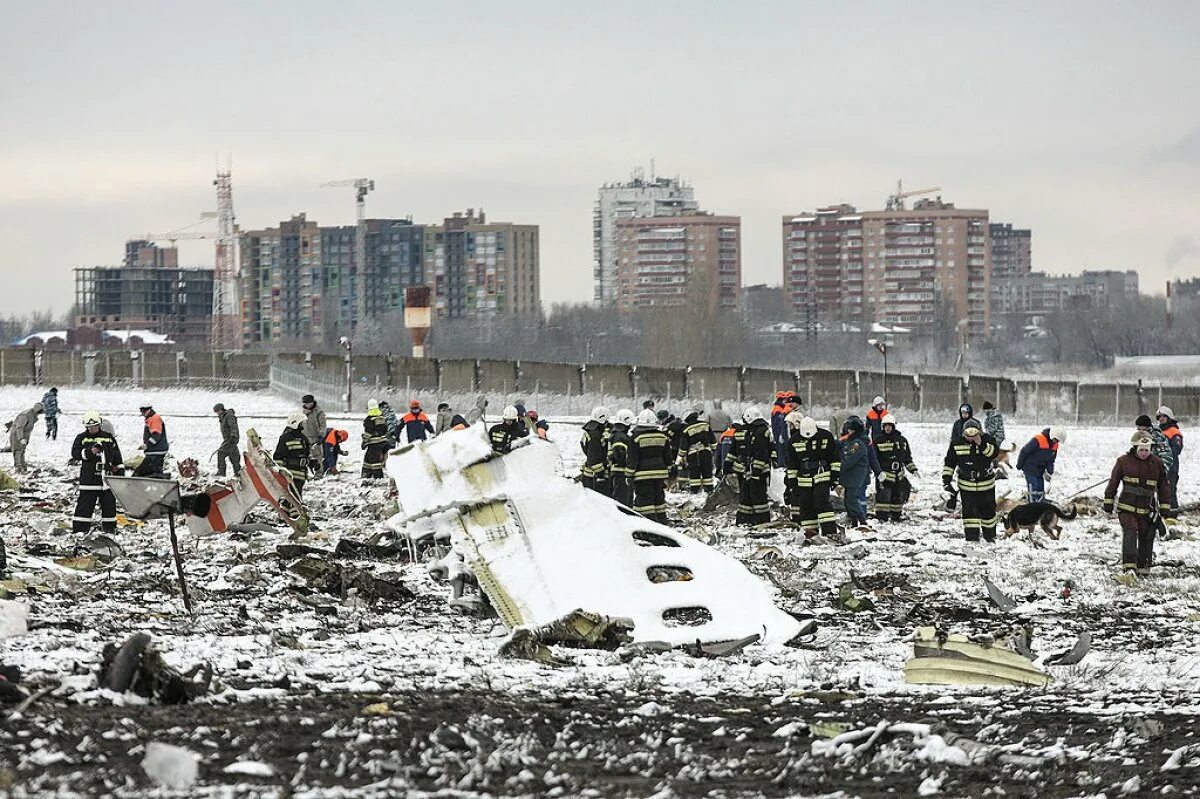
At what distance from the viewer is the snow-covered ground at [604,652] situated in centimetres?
1041

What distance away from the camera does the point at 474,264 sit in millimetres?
178875

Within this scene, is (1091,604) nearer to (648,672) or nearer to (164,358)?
(648,672)

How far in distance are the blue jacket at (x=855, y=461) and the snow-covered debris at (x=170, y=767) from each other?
13.8 m

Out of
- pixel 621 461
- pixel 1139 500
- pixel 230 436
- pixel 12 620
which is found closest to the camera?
pixel 12 620

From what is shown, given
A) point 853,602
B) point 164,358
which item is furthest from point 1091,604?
point 164,358

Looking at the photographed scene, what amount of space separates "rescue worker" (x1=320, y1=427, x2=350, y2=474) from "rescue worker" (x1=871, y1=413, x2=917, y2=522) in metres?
9.74

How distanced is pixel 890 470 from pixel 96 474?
395 inches

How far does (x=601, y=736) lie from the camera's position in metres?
9.19

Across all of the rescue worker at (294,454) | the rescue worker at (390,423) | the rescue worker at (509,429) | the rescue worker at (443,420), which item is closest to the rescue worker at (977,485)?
the rescue worker at (509,429)

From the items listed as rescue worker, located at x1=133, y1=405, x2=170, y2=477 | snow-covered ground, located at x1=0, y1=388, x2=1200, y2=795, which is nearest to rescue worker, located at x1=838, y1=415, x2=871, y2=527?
snow-covered ground, located at x1=0, y1=388, x2=1200, y2=795

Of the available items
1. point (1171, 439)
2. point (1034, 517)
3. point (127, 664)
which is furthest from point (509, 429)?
point (127, 664)

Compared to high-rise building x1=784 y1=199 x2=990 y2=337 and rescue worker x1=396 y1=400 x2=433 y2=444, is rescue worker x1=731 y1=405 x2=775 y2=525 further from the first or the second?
high-rise building x1=784 y1=199 x2=990 y2=337

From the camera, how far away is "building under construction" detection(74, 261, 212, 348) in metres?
157

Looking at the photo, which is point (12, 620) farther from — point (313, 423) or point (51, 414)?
point (51, 414)
